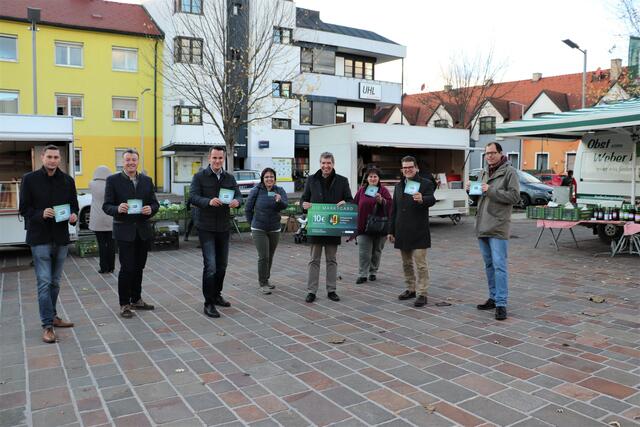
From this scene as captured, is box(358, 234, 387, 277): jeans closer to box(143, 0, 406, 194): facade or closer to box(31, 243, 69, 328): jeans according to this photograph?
box(31, 243, 69, 328): jeans

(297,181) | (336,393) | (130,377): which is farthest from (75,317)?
(297,181)

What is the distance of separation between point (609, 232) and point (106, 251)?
9741 mm

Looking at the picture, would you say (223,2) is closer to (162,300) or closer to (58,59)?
(162,300)

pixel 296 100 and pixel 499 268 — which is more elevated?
pixel 296 100

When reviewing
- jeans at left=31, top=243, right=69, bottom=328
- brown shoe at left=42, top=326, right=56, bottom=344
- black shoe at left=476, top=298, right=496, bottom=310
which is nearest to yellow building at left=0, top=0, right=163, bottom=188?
jeans at left=31, top=243, right=69, bottom=328

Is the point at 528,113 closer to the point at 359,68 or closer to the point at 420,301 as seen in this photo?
the point at 359,68

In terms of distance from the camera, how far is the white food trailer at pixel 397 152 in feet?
46.3

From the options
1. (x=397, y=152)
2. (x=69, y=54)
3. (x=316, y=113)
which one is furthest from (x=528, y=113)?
(x=69, y=54)

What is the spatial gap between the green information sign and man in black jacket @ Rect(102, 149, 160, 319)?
1.86 m

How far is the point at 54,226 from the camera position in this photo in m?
5.21

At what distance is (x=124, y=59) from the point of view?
3269 centimetres

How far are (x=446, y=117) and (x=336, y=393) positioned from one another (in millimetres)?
48059

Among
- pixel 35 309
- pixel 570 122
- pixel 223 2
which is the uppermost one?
pixel 223 2

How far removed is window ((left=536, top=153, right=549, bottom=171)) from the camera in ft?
141
